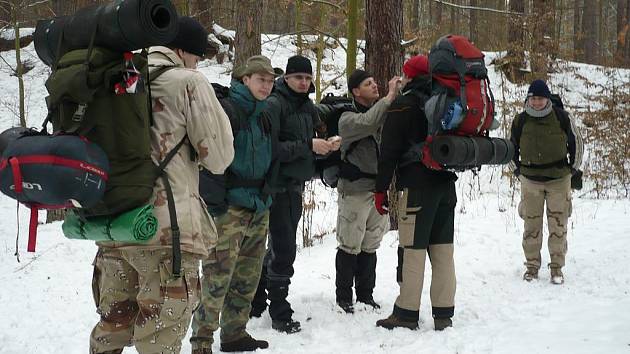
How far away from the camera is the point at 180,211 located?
281cm

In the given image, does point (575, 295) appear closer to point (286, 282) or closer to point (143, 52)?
point (286, 282)

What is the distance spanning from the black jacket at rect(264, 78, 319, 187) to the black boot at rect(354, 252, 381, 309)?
1128mm

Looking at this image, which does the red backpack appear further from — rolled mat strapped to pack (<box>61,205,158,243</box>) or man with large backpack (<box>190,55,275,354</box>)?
rolled mat strapped to pack (<box>61,205,158,243</box>)

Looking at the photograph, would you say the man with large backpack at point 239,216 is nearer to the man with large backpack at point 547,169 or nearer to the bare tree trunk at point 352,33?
the man with large backpack at point 547,169

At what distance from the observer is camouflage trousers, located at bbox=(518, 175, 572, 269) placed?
6.19 m

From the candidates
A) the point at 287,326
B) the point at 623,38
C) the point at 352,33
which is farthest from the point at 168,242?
the point at 623,38

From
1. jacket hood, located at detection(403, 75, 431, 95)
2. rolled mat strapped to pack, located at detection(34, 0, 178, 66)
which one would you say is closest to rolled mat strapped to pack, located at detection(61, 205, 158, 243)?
rolled mat strapped to pack, located at detection(34, 0, 178, 66)

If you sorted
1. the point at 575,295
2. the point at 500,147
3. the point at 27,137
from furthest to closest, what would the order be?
the point at 575,295, the point at 500,147, the point at 27,137

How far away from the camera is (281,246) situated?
15.2 feet

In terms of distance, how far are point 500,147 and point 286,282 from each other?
2.16m

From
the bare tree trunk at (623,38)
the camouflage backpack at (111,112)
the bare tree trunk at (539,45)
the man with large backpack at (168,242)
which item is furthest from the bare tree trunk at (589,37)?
the camouflage backpack at (111,112)

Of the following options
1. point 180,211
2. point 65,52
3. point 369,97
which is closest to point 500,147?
point 369,97

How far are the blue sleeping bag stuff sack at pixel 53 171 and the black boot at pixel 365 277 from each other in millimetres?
3237

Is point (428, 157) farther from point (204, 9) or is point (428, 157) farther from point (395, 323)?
point (204, 9)
